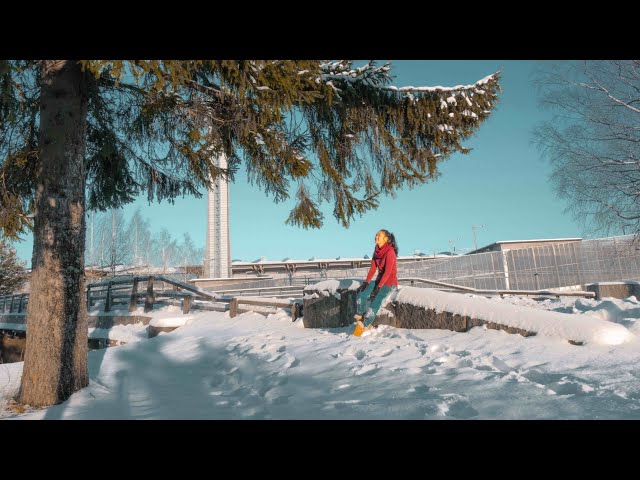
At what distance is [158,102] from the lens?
5.45 m

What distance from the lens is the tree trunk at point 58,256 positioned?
4502mm

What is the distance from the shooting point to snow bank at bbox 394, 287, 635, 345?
416cm

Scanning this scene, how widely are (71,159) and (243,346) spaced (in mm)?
3611

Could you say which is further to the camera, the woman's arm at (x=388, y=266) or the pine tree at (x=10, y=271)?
the pine tree at (x=10, y=271)

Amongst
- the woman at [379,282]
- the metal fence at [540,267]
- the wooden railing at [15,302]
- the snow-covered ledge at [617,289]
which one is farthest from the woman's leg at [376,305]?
the wooden railing at [15,302]

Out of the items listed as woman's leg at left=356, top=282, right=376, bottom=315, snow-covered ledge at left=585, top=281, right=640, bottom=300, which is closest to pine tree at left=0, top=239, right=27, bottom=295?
woman's leg at left=356, top=282, right=376, bottom=315

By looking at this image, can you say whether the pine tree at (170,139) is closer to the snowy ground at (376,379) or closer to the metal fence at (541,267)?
the snowy ground at (376,379)

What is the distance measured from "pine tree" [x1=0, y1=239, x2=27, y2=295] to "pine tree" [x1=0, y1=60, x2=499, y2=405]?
77.6 ft

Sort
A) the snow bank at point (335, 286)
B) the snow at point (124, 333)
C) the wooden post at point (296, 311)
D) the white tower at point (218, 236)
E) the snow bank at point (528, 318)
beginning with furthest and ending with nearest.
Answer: the white tower at point (218, 236), the snow at point (124, 333), the wooden post at point (296, 311), the snow bank at point (335, 286), the snow bank at point (528, 318)

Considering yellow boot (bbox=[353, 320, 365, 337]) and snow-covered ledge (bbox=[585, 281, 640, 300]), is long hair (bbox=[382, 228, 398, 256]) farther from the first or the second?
snow-covered ledge (bbox=[585, 281, 640, 300])

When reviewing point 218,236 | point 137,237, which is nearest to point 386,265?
point 218,236

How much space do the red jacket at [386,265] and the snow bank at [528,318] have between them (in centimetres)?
40
